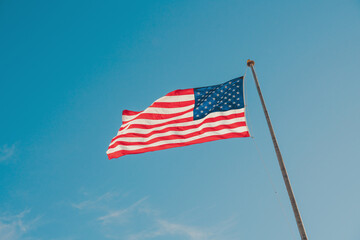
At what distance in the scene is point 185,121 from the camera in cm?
1497

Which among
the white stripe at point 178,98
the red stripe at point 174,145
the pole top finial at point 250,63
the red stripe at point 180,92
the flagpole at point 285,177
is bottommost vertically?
the flagpole at point 285,177

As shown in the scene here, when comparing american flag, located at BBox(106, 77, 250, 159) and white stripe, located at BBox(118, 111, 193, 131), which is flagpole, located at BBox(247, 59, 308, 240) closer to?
american flag, located at BBox(106, 77, 250, 159)

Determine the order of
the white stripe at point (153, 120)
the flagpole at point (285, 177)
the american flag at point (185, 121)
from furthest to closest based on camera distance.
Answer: the white stripe at point (153, 120), the american flag at point (185, 121), the flagpole at point (285, 177)

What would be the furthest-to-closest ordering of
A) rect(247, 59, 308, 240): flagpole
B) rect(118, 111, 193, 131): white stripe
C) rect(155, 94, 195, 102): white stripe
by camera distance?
rect(155, 94, 195, 102): white stripe < rect(118, 111, 193, 131): white stripe < rect(247, 59, 308, 240): flagpole

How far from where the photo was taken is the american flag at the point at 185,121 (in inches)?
550

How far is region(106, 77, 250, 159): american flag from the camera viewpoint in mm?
13965

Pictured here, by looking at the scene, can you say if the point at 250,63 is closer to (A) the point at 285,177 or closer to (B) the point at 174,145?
(B) the point at 174,145

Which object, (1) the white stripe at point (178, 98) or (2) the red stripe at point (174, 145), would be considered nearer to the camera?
(2) the red stripe at point (174, 145)

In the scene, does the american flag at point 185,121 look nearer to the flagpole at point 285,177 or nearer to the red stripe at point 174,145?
the red stripe at point 174,145

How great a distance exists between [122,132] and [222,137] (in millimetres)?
5366

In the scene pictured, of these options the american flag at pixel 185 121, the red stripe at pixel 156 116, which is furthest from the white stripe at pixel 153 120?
the red stripe at pixel 156 116

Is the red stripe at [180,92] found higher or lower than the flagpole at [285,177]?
higher

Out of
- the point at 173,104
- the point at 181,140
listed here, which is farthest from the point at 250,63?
the point at 181,140

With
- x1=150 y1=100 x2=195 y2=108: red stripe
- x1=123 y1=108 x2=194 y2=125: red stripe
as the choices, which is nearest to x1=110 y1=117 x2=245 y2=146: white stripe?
x1=123 y1=108 x2=194 y2=125: red stripe
